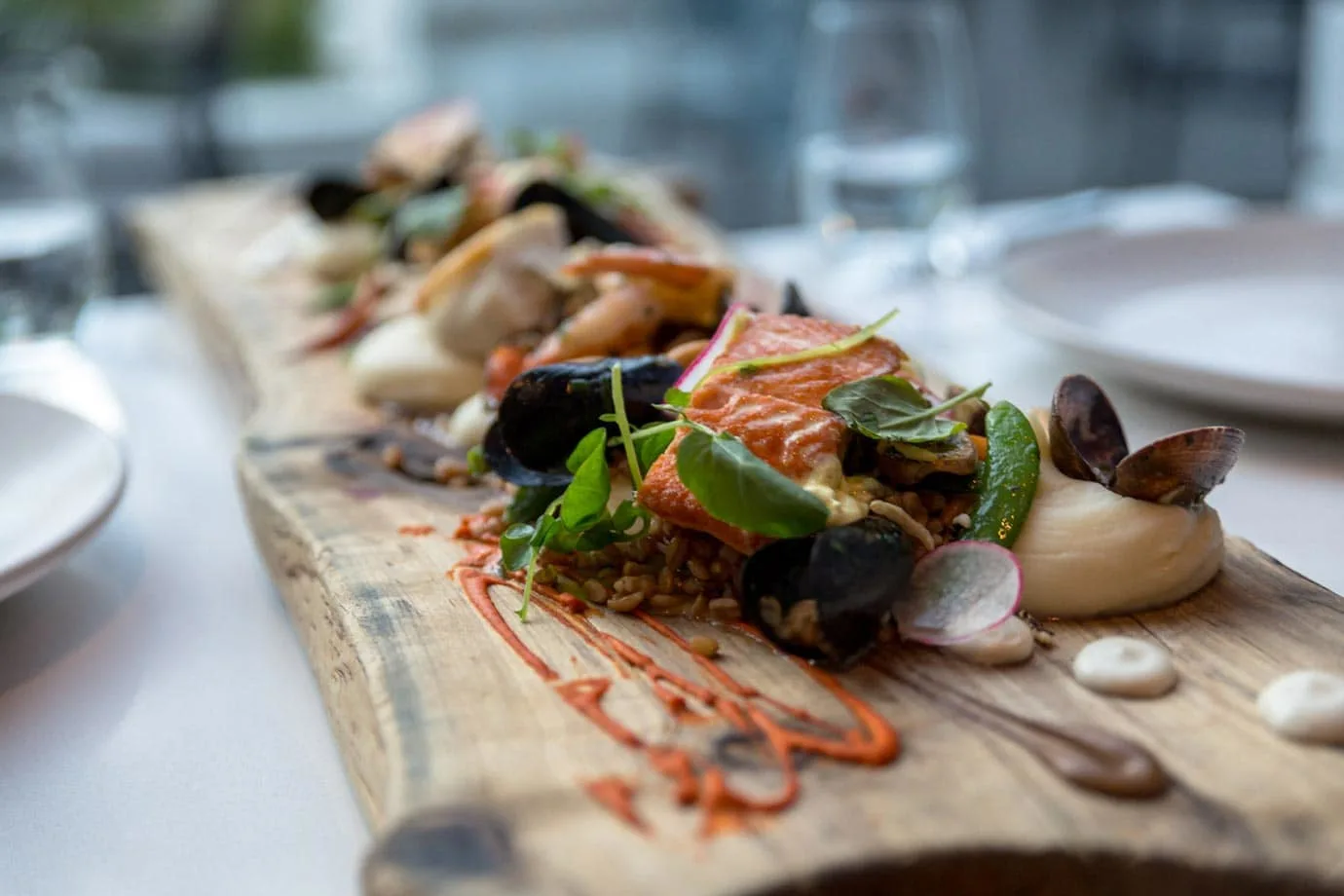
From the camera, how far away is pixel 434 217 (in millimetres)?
2266

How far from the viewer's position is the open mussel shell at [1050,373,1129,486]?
1188 mm

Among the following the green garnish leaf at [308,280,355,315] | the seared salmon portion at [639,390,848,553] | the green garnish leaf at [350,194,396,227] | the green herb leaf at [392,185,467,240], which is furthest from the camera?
the green garnish leaf at [350,194,396,227]

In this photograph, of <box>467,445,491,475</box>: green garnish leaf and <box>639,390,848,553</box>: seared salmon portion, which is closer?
<box>639,390,848,553</box>: seared salmon portion

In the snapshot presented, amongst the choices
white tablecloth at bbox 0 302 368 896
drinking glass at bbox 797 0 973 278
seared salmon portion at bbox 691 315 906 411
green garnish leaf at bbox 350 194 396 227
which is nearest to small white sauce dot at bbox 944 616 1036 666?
seared salmon portion at bbox 691 315 906 411

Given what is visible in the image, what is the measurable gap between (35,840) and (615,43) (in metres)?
5.48

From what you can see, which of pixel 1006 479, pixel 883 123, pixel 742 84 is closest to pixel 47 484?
pixel 1006 479

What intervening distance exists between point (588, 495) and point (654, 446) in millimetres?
77

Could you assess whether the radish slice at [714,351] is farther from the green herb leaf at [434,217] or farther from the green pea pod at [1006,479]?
the green herb leaf at [434,217]

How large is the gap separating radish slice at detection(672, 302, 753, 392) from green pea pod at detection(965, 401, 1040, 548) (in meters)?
0.27

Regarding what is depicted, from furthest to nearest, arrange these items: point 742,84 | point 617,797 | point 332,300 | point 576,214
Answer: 1. point 742,84
2. point 332,300
3. point 576,214
4. point 617,797

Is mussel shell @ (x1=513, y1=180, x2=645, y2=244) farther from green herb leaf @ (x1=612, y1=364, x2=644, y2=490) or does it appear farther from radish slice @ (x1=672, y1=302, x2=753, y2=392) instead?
green herb leaf @ (x1=612, y1=364, x2=644, y2=490)

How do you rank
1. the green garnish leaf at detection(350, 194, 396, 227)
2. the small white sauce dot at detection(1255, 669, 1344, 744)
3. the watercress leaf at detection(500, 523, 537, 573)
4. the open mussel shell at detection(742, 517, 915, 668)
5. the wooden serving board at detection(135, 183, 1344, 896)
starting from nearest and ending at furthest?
the wooden serving board at detection(135, 183, 1344, 896) < the small white sauce dot at detection(1255, 669, 1344, 744) < the open mussel shell at detection(742, 517, 915, 668) < the watercress leaf at detection(500, 523, 537, 573) < the green garnish leaf at detection(350, 194, 396, 227)

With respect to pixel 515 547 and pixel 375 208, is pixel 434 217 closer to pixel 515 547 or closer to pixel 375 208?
pixel 375 208

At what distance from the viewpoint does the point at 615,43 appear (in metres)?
6.10
